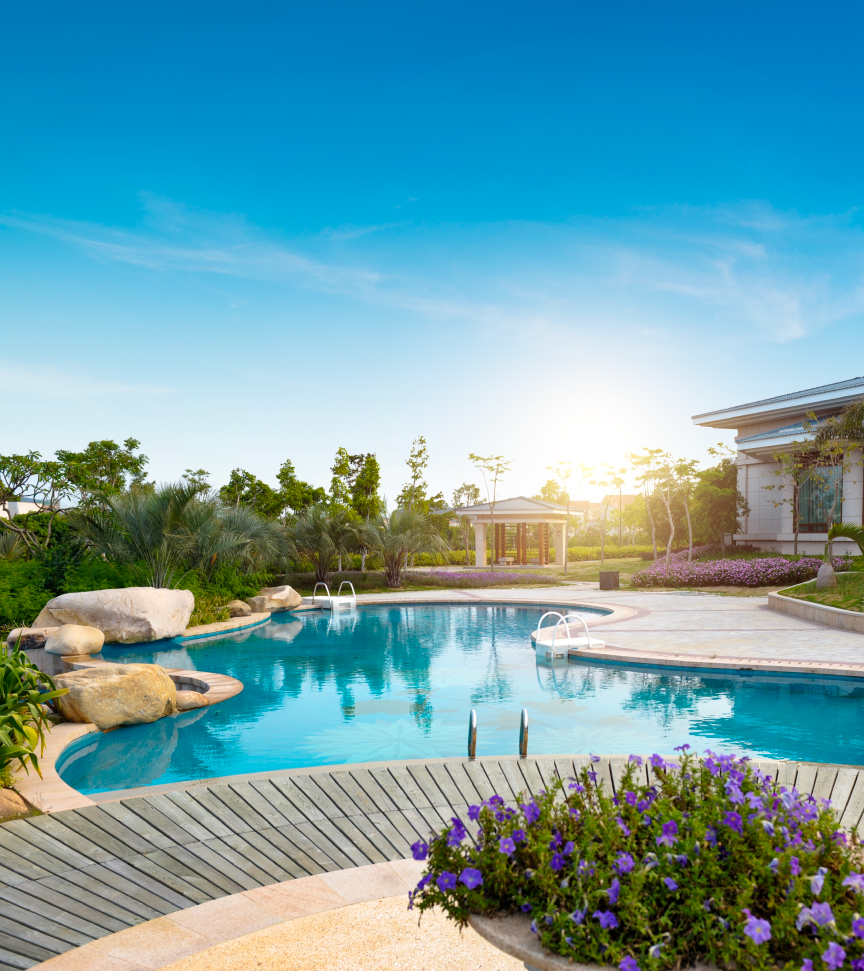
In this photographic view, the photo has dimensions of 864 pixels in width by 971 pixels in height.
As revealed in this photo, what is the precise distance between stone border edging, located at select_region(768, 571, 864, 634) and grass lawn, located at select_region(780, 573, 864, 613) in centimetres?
16

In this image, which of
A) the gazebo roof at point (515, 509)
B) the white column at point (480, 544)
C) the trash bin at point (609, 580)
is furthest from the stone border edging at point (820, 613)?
the white column at point (480, 544)

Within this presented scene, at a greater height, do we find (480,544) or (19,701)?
(19,701)

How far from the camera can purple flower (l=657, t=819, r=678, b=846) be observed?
79.1 inches

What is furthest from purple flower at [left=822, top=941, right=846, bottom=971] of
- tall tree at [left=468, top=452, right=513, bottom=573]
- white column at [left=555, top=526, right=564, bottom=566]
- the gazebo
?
white column at [left=555, top=526, right=564, bottom=566]

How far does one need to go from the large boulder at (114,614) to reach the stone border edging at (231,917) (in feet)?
31.4

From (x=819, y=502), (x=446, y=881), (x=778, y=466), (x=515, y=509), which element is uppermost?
(x=778, y=466)

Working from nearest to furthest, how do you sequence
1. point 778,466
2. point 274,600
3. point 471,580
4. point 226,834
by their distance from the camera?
point 226,834
point 274,600
point 471,580
point 778,466

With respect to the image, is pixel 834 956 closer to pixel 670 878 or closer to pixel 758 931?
pixel 758 931

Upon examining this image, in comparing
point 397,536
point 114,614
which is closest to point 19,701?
point 114,614

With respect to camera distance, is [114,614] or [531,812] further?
[114,614]

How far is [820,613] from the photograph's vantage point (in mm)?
13242

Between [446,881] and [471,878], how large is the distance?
78 mm

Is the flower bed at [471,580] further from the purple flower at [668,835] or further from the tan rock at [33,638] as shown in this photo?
the purple flower at [668,835]

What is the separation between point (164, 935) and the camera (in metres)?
2.82
